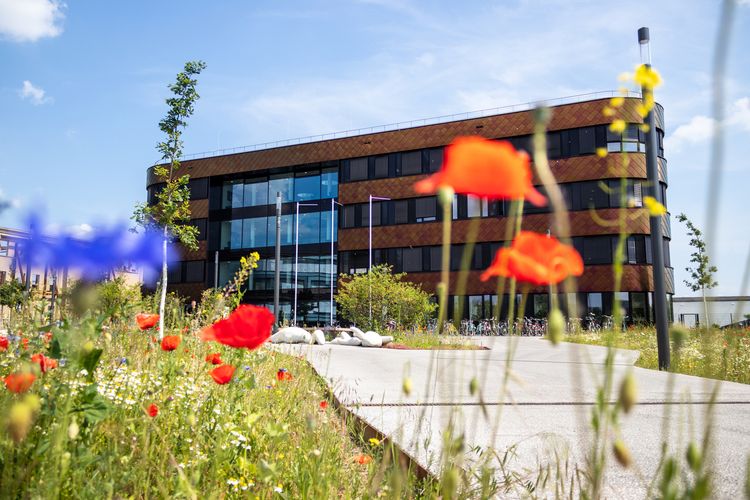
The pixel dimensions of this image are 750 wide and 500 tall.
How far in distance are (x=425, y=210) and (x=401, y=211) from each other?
1.64 meters

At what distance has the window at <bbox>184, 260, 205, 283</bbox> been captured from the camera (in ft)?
141

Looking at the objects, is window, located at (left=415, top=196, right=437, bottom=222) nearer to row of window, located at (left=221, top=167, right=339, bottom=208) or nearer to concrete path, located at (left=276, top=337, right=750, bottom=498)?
row of window, located at (left=221, top=167, right=339, bottom=208)

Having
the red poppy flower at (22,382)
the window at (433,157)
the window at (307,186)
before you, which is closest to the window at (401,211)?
the window at (433,157)

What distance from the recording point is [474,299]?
3384 cm

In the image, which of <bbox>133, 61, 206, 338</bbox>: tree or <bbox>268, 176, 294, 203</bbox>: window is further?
<bbox>268, 176, 294, 203</bbox>: window

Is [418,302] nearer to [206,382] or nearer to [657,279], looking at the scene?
[657,279]

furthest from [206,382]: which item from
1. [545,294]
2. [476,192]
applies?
[545,294]

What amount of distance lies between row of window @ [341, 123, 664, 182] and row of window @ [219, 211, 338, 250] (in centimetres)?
345

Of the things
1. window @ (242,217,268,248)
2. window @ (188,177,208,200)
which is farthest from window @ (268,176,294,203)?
window @ (188,177,208,200)

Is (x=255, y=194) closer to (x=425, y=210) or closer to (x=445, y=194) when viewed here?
(x=425, y=210)

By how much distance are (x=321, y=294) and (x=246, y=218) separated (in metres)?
8.97

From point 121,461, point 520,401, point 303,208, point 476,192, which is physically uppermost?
point 303,208

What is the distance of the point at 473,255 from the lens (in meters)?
32.7

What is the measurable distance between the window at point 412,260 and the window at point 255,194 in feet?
39.1
